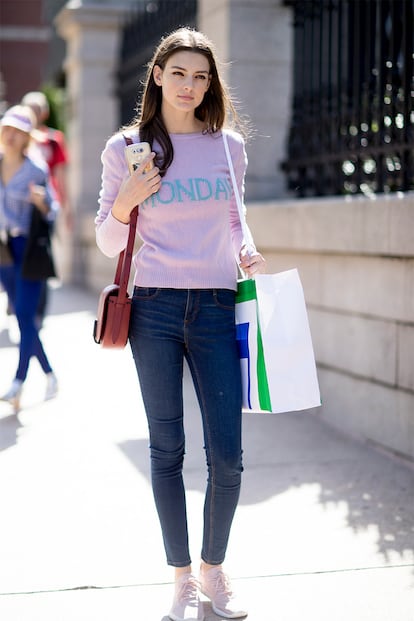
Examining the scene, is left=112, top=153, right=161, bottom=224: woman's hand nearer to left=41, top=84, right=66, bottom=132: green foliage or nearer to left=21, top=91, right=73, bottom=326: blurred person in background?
left=21, top=91, right=73, bottom=326: blurred person in background

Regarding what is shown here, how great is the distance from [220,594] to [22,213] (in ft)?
13.4

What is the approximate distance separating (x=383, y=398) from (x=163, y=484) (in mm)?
2330

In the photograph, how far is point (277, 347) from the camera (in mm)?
3525

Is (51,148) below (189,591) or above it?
above

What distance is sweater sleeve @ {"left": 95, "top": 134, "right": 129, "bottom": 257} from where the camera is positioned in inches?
138

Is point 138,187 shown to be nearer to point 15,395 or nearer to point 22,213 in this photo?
point 15,395

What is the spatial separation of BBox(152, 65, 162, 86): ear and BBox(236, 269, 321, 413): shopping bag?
2.34 ft

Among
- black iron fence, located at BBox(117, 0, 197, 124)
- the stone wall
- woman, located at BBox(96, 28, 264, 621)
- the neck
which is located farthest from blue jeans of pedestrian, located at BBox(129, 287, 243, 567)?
black iron fence, located at BBox(117, 0, 197, 124)

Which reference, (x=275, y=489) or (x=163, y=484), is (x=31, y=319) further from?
(x=163, y=484)

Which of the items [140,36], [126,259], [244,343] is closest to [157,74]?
[126,259]

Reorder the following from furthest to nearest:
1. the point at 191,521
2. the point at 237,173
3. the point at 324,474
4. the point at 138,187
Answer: the point at 324,474 < the point at 191,521 < the point at 237,173 < the point at 138,187

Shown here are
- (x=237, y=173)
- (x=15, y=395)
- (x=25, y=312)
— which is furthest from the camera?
(x=25, y=312)

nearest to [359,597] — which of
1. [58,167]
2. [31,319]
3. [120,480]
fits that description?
[120,480]

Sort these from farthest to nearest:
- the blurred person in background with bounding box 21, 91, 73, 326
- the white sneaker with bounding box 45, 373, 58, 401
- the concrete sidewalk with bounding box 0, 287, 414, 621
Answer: the blurred person in background with bounding box 21, 91, 73, 326 < the white sneaker with bounding box 45, 373, 58, 401 < the concrete sidewalk with bounding box 0, 287, 414, 621
